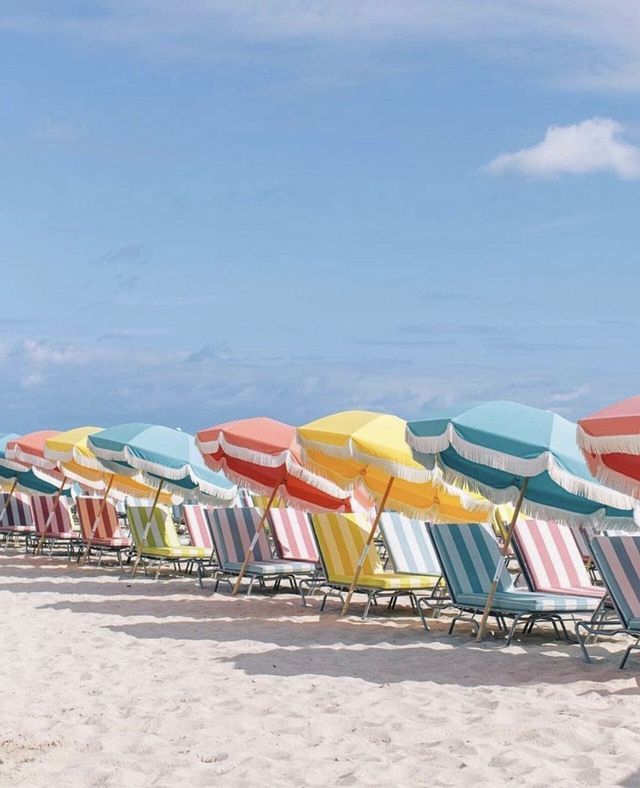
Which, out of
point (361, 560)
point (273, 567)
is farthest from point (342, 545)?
point (273, 567)

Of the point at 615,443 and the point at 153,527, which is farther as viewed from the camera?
the point at 153,527

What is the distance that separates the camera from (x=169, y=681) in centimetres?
759

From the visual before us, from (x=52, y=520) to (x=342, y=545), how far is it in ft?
32.8

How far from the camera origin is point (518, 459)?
28.9 ft

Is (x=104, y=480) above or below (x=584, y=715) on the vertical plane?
below

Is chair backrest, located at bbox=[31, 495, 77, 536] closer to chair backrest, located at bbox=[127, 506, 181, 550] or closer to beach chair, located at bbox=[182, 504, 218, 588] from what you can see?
beach chair, located at bbox=[182, 504, 218, 588]

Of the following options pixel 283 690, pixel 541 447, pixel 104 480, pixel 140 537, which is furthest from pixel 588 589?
pixel 104 480

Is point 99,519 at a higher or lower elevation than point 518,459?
lower

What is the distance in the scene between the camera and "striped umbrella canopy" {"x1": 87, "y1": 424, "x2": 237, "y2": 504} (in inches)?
573

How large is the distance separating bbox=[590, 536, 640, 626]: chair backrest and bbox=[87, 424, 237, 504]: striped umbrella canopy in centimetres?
761

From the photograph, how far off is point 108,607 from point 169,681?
4.70 m

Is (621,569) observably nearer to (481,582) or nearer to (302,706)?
(481,582)

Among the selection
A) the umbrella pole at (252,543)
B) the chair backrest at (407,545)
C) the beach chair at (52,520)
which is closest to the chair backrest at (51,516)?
the beach chair at (52,520)

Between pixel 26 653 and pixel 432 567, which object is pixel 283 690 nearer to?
pixel 26 653
